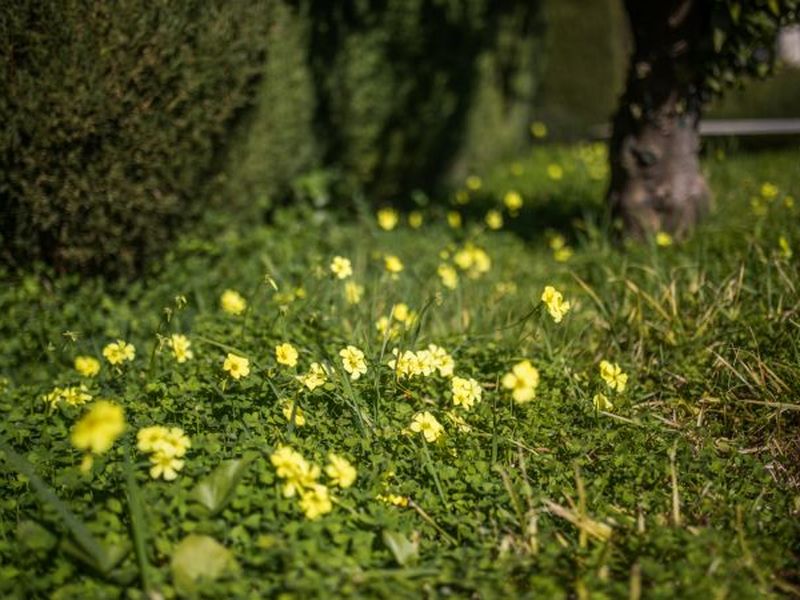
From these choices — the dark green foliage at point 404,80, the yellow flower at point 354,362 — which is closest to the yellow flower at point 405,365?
the yellow flower at point 354,362

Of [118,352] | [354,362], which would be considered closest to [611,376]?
[354,362]

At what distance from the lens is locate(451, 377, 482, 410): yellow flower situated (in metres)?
2.43

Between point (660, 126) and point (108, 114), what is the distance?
2971 millimetres

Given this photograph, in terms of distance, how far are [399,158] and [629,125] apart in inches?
76.9

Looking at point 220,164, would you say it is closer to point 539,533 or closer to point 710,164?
point 539,533

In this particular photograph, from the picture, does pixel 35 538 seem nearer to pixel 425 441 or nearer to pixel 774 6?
pixel 425 441

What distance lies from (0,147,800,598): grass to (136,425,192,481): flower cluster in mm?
66

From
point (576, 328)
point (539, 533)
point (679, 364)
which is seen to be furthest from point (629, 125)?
point (539, 533)

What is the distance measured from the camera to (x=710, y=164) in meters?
5.98

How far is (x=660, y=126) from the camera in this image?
429cm

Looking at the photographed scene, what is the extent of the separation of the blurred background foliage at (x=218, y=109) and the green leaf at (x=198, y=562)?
2.06 metres

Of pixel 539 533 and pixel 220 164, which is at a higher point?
pixel 220 164

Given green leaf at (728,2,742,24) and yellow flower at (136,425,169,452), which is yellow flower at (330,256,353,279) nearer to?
yellow flower at (136,425,169,452)

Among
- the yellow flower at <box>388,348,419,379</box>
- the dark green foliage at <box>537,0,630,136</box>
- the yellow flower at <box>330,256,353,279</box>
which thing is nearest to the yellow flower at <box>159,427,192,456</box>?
the yellow flower at <box>388,348,419,379</box>
